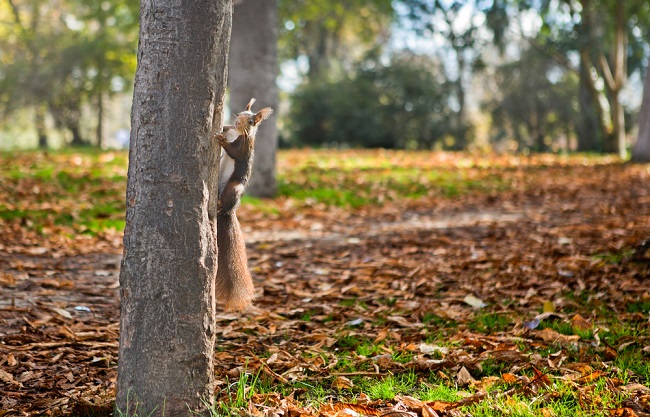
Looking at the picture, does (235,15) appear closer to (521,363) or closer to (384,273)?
(384,273)

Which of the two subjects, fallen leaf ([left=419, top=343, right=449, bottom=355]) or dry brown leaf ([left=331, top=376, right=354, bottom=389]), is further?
fallen leaf ([left=419, top=343, right=449, bottom=355])

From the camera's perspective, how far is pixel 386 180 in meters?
12.6

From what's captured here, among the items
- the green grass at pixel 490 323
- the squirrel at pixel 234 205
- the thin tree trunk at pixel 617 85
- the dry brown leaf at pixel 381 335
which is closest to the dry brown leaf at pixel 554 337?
the green grass at pixel 490 323

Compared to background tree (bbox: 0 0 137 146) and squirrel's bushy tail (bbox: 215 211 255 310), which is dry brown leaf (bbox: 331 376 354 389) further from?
background tree (bbox: 0 0 137 146)

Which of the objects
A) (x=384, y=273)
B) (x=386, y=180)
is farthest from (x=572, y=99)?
(x=384, y=273)

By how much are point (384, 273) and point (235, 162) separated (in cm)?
296

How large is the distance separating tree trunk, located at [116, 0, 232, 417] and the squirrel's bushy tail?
0.47 metres

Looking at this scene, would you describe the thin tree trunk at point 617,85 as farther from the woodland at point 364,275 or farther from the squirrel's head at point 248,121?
the squirrel's head at point 248,121

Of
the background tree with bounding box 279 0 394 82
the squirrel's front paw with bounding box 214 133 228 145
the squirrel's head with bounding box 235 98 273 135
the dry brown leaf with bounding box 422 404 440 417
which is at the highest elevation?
the background tree with bounding box 279 0 394 82

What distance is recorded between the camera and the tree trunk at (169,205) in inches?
114

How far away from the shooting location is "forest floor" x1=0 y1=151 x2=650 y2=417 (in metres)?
3.37

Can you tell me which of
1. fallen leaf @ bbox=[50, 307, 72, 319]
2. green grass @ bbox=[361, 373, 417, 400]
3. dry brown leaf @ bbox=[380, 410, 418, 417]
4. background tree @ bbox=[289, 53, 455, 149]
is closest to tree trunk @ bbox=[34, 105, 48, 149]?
background tree @ bbox=[289, 53, 455, 149]

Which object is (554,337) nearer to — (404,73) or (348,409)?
(348,409)

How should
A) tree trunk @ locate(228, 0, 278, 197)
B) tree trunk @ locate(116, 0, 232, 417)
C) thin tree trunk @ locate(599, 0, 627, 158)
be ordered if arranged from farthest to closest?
thin tree trunk @ locate(599, 0, 627, 158) → tree trunk @ locate(228, 0, 278, 197) → tree trunk @ locate(116, 0, 232, 417)
